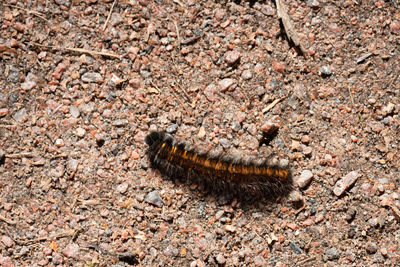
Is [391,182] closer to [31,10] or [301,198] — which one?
[301,198]

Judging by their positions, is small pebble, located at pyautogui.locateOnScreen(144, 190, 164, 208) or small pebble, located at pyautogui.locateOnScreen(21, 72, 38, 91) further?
small pebble, located at pyautogui.locateOnScreen(21, 72, 38, 91)

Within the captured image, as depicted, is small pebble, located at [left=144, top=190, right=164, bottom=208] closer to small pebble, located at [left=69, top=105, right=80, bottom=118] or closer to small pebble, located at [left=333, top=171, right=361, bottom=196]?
small pebble, located at [left=69, top=105, right=80, bottom=118]

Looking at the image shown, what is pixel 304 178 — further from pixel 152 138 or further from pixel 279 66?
pixel 152 138

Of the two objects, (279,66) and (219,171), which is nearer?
(219,171)

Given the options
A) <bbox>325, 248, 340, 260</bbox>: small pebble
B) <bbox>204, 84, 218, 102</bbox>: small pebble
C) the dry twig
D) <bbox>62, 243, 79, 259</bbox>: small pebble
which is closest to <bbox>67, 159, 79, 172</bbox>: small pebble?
<bbox>62, 243, 79, 259</bbox>: small pebble

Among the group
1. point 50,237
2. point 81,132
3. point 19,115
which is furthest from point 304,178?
point 19,115

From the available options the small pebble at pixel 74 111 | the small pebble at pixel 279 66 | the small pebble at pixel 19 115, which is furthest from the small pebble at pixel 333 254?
the small pebble at pixel 19 115
